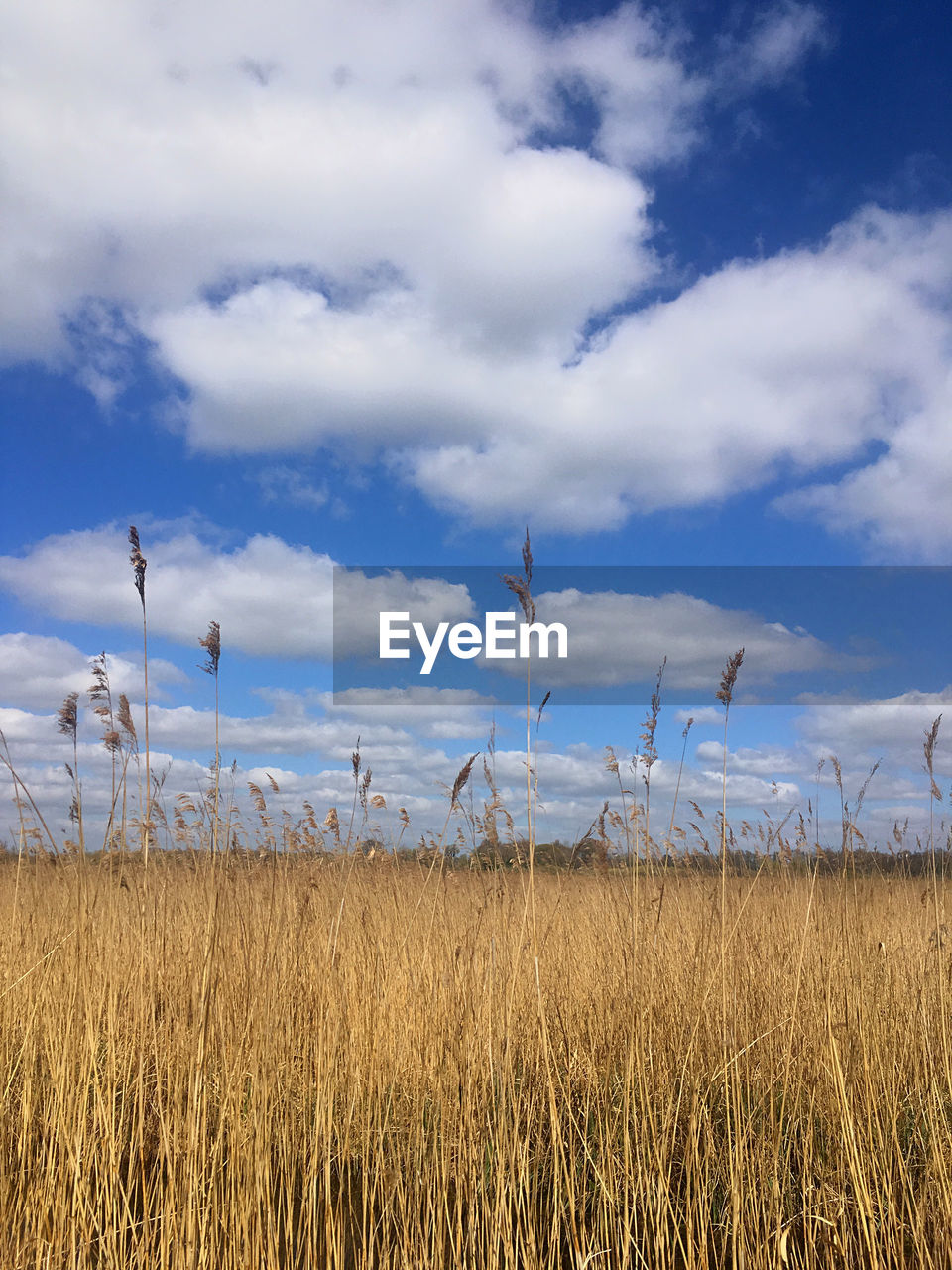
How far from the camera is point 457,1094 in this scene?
291 centimetres

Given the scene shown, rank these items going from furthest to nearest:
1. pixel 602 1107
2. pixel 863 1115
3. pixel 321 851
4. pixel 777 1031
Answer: pixel 321 851, pixel 777 1031, pixel 863 1115, pixel 602 1107

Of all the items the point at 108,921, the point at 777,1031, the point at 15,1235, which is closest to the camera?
the point at 15,1235

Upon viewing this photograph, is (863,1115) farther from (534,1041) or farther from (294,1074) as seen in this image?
(294,1074)

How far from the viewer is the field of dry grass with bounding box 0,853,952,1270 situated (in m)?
2.58

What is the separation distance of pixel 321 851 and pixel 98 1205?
281 centimetres

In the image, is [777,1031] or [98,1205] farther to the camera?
[777,1031]

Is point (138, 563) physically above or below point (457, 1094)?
above

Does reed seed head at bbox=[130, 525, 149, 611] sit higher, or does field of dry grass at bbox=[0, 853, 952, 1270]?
reed seed head at bbox=[130, 525, 149, 611]

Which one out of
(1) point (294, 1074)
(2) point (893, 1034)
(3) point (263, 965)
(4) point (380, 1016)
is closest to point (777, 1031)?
(2) point (893, 1034)

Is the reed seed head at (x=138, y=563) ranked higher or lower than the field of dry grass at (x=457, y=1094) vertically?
higher

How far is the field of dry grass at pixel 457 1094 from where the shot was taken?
258 cm

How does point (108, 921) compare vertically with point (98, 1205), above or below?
above

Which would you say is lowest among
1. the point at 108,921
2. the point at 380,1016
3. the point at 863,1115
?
the point at 863,1115

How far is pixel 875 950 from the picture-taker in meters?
4.66
